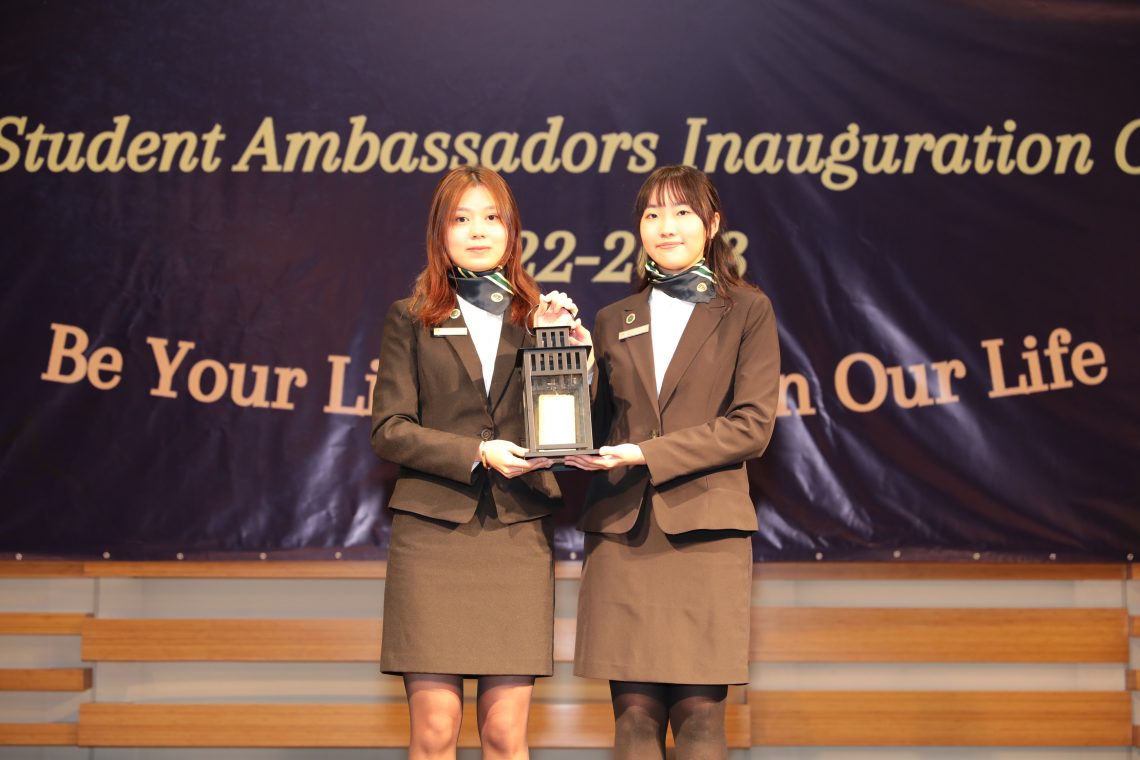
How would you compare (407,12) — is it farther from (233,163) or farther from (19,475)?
(19,475)

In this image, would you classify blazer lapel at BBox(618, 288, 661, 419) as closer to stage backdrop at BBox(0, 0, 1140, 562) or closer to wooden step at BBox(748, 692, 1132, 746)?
stage backdrop at BBox(0, 0, 1140, 562)

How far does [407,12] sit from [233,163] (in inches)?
29.4

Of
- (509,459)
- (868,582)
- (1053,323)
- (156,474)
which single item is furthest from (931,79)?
(156,474)

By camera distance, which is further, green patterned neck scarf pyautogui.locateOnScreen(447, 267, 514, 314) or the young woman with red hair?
green patterned neck scarf pyautogui.locateOnScreen(447, 267, 514, 314)

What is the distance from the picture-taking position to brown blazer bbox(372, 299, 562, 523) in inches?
97.2

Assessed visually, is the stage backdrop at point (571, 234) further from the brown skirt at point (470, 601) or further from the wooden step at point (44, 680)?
the brown skirt at point (470, 601)

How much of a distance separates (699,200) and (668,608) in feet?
2.95

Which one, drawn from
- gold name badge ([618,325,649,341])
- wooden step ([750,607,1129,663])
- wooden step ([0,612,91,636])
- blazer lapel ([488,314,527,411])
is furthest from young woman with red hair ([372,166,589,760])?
wooden step ([0,612,91,636])

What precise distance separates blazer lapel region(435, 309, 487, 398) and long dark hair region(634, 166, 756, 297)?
1.45 feet

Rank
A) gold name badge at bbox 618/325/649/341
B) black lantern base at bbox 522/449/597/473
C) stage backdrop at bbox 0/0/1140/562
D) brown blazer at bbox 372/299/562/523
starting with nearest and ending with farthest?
black lantern base at bbox 522/449/597/473
brown blazer at bbox 372/299/562/523
gold name badge at bbox 618/325/649/341
stage backdrop at bbox 0/0/1140/562

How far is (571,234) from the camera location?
3682 mm

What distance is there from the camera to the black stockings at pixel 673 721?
7.83 feet

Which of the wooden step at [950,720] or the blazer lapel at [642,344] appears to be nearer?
the blazer lapel at [642,344]

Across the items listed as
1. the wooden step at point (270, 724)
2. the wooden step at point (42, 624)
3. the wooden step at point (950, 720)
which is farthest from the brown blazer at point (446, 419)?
the wooden step at point (42, 624)
